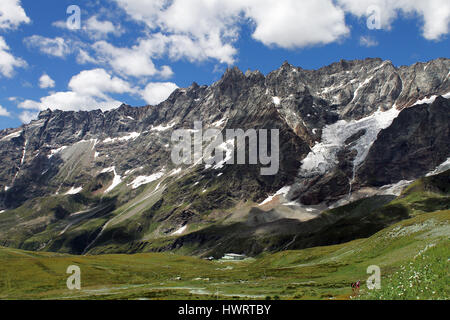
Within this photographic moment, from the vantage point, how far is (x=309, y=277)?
77625 mm

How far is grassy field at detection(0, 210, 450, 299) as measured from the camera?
31656mm

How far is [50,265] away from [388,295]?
13286 centimetres

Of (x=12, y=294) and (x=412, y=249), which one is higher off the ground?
(x=412, y=249)

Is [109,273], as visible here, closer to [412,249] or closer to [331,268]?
[331,268]

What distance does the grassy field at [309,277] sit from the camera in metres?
31.7

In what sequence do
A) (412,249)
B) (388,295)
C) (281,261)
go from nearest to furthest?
(388,295) < (412,249) < (281,261)
